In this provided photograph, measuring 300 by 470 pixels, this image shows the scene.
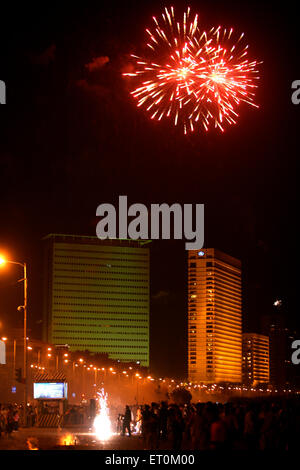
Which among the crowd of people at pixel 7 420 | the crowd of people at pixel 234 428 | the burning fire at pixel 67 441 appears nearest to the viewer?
the crowd of people at pixel 234 428

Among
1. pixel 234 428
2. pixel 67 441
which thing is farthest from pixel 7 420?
pixel 234 428

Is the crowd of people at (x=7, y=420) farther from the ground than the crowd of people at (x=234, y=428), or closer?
closer

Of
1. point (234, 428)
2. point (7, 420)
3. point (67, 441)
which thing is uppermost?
point (234, 428)

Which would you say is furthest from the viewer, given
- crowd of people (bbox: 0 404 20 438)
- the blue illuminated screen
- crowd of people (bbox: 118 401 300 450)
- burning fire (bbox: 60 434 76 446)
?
the blue illuminated screen

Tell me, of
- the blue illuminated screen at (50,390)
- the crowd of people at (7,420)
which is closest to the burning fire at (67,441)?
A: the crowd of people at (7,420)

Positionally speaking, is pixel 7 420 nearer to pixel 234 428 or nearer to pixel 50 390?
pixel 50 390

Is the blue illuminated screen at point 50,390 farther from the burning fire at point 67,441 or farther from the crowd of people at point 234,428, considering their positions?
the crowd of people at point 234,428

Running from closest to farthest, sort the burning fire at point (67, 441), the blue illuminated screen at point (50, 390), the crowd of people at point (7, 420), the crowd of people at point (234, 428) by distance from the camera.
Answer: the crowd of people at point (234, 428) → the burning fire at point (67, 441) → the crowd of people at point (7, 420) → the blue illuminated screen at point (50, 390)

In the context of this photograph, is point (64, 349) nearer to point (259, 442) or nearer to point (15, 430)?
point (15, 430)

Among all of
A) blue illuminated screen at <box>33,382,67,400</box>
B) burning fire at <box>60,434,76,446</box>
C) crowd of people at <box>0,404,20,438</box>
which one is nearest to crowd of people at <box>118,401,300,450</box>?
burning fire at <box>60,434,76,446</box>

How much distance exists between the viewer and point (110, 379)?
113m

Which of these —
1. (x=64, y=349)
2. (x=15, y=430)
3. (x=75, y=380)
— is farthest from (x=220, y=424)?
(x=75, y=380)

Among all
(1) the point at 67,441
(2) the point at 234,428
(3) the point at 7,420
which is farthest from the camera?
(3) the point at 7,420

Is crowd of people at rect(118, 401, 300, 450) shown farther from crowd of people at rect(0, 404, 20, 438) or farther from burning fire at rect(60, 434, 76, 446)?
crowd of people at rect(0, 404, 20, 438)
